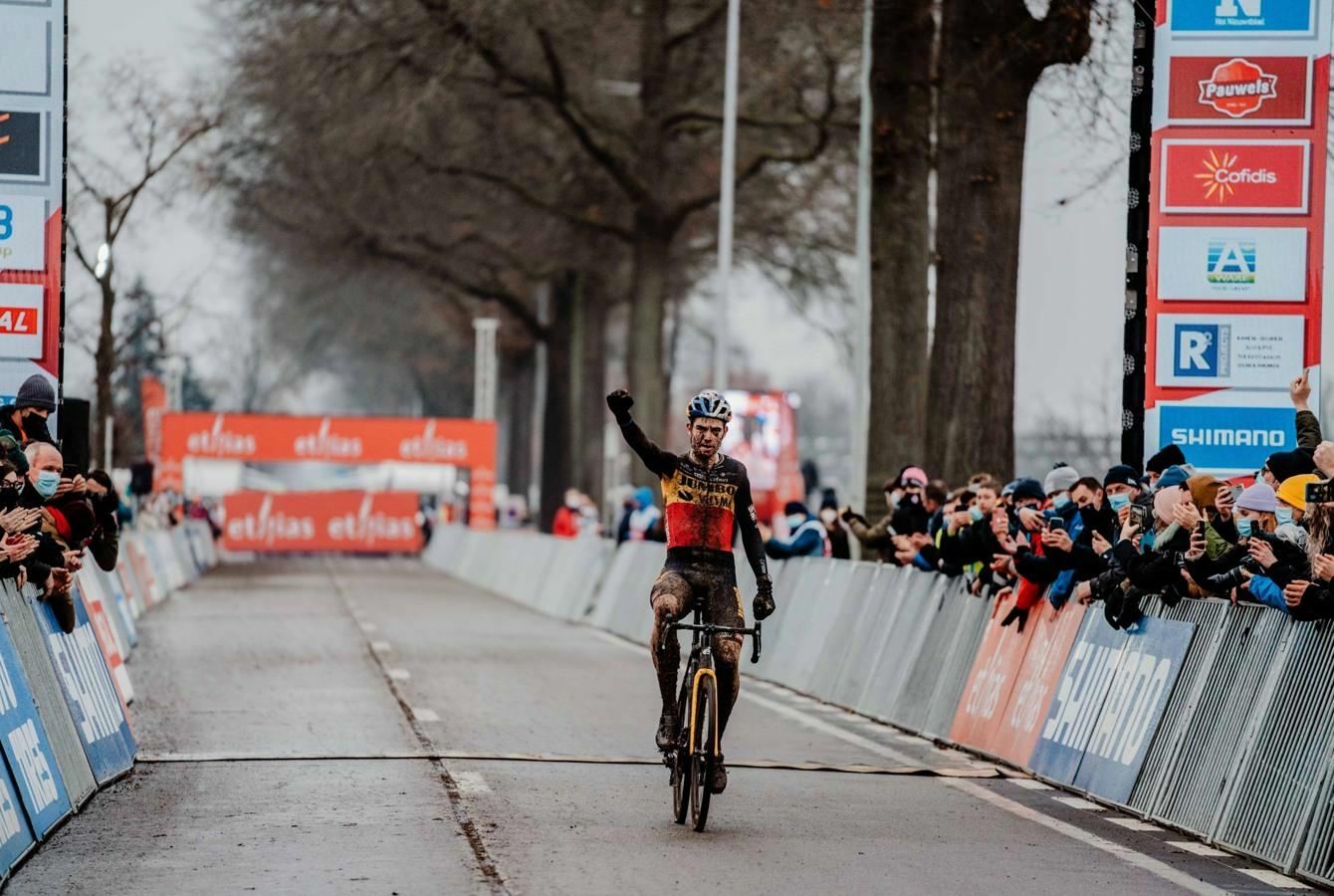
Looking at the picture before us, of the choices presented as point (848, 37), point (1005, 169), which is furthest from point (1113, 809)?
point (848, 37)

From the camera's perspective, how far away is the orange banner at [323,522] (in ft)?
210

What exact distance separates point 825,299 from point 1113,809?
31510 millimetres

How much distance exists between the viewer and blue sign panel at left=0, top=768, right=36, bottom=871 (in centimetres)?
909

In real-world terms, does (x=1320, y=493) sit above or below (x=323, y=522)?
above

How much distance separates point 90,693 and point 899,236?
591 inches

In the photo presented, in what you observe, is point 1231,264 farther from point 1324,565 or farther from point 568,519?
point 568,519

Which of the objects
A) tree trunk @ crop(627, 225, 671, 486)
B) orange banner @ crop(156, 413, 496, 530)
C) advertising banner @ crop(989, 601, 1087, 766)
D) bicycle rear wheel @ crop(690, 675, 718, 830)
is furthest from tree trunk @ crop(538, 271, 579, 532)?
bicycle rear wheel @ crop(690, 675, 718, 830)

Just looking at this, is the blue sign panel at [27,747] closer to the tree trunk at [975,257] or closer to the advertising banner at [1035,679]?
the advertising banner at [1035,679]

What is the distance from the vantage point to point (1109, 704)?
12445 mm

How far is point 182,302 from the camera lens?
39406 millimetres

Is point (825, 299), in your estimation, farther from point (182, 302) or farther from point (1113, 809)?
point (1113, 809)

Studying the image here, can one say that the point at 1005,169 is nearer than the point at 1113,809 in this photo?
No

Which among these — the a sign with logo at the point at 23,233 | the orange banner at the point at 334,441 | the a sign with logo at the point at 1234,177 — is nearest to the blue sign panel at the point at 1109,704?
the a sign with logo at the point at 1234,177

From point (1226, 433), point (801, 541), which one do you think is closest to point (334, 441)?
point (801, 541)
